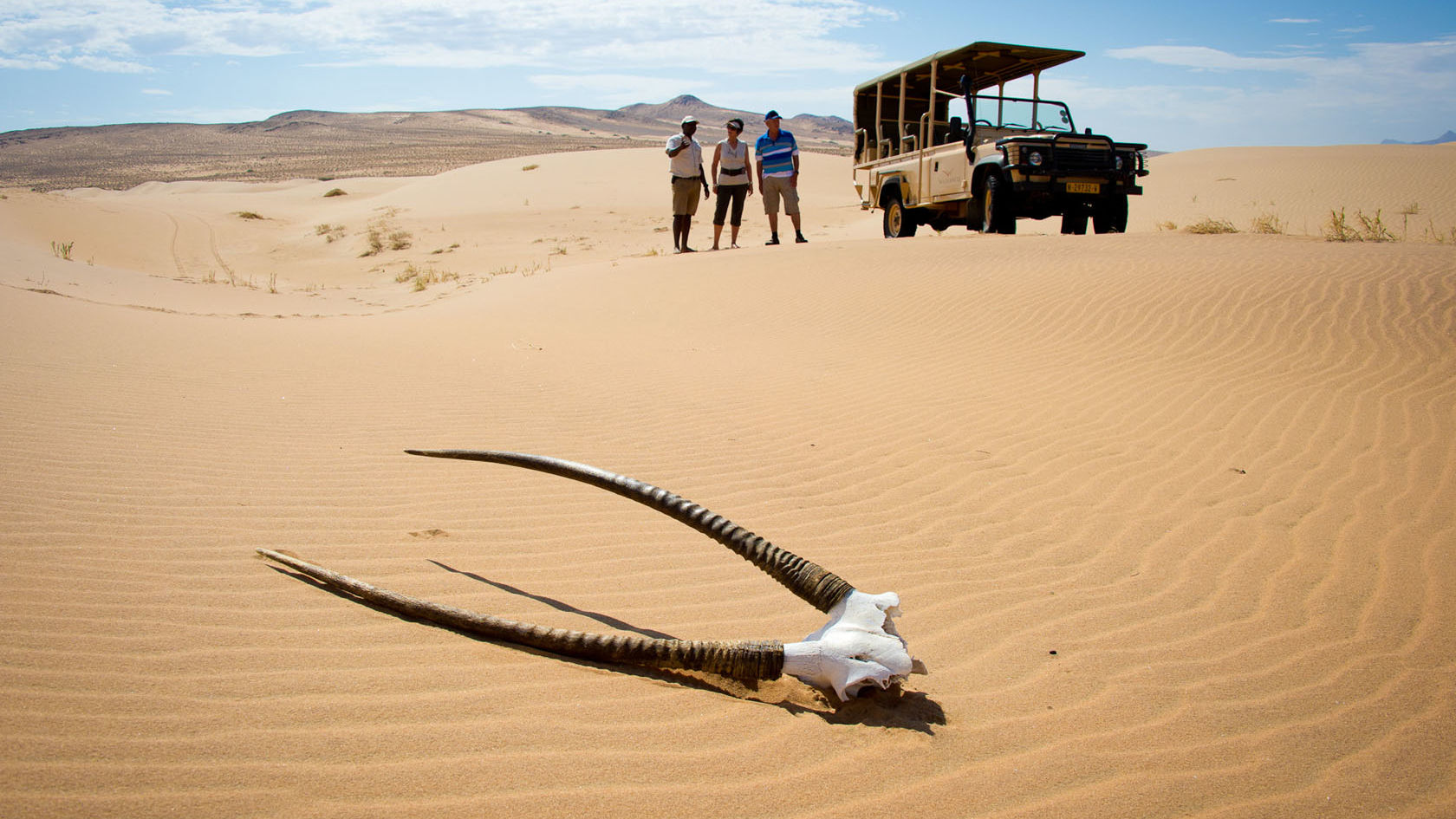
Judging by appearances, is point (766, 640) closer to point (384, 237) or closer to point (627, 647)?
point (627, 647)

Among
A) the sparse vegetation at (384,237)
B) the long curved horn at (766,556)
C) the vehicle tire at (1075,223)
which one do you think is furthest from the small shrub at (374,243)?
the long curved horn at (766,556)

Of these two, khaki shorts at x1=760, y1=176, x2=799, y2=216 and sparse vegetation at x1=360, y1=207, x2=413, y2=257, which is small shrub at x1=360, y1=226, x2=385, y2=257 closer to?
sparse vegetation at x1=360, y1=207, x2=413, y2=257

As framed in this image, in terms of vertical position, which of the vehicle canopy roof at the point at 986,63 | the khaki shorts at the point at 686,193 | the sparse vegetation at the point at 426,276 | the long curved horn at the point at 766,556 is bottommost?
the long curved horn at the point at 766,556

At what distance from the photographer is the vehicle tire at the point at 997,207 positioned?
1241 centimetres

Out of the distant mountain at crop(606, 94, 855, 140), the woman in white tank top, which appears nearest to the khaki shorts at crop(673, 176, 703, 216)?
the woman in white tank top

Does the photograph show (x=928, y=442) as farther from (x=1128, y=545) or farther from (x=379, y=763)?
(x=379, y=763)

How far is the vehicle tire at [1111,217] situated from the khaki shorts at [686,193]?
5.86 meters

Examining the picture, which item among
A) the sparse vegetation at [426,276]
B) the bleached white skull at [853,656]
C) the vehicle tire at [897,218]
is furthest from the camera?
the sparse vegetation at [426,276]

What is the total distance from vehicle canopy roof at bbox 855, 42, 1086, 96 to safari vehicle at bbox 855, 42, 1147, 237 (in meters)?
0.01

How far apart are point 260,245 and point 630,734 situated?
21131 millimetres

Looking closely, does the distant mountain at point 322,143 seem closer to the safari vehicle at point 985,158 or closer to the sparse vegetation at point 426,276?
the sparse vegetation at point 426,276

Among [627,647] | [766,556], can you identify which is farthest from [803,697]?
[627,647]

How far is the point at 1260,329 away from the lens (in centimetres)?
765

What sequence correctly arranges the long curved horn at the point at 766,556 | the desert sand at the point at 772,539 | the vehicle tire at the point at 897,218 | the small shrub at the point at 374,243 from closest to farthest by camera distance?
the desert sand at the point at 772,539 < the long curved horn at the point at 766,556 < the vehicle tire at the point at 897,218 < the small shrub at the point at 374,243
